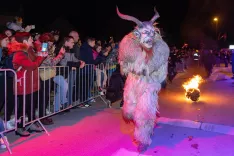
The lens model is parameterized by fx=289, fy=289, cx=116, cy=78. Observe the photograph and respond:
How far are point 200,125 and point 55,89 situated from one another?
3579mm

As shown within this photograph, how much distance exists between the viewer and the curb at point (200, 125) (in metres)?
5.92

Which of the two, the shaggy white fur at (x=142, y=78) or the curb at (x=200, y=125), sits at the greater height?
the shaggy white fur at (x=142, y=78)

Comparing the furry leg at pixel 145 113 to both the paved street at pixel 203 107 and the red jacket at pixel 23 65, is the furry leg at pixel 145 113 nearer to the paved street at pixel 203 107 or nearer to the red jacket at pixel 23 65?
the red jacket at pixel 23 65

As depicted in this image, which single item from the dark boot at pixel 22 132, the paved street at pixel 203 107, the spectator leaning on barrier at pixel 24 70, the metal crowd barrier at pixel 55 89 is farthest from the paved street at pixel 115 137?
the spectator leaning on barrier at pixel 24 70

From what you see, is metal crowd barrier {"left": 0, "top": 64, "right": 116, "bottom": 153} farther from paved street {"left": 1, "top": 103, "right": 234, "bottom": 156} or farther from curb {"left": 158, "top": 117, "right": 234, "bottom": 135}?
curb {"left": 158, "top": 117, "right": 234, "bottom": 135}

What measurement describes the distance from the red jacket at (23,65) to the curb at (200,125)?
118 inches

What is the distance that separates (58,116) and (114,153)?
9.48 feet

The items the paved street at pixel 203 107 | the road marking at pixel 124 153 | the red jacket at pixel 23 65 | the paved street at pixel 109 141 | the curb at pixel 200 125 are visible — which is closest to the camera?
the road marking at pixel 124 153

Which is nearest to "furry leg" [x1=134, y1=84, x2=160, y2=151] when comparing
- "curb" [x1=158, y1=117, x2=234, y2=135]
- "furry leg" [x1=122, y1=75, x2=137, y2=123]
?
"furry leg" [x1=122, y1=75, x2=137, y2=123]

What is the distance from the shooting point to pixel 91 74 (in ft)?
27.2

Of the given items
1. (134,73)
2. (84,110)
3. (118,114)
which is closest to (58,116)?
(84,110)

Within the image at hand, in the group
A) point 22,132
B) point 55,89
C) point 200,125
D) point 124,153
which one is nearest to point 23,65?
point 22,132

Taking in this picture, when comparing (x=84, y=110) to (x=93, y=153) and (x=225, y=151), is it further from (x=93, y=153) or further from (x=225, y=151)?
(x=225, y=151)

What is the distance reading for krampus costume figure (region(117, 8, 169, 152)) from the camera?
14.2 ft
